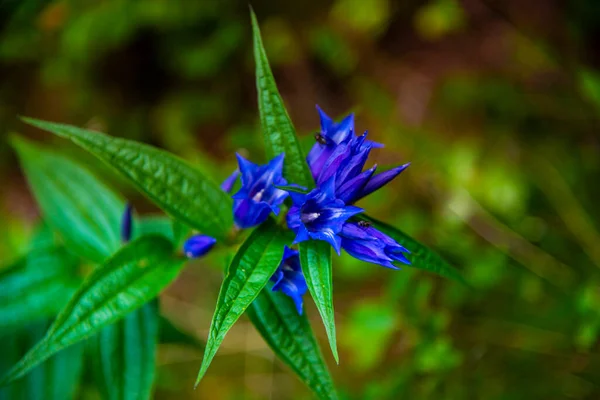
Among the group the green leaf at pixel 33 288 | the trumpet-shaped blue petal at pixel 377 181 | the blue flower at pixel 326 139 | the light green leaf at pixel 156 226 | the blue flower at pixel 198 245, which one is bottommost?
the green leaf at pixel 33 288

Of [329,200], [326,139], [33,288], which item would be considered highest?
[326,139]

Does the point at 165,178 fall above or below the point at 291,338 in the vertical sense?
above

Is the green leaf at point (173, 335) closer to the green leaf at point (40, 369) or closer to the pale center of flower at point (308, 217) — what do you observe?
the green leaf at point (40, 369)

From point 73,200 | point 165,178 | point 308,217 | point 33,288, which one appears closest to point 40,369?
point 33,288

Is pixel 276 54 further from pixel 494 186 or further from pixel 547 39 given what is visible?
pixel 547 39

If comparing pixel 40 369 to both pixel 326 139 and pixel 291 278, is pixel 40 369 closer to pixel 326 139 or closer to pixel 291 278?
→ pixel 291 278

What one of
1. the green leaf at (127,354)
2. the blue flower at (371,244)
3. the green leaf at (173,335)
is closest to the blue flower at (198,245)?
the green leaf at (127,354)

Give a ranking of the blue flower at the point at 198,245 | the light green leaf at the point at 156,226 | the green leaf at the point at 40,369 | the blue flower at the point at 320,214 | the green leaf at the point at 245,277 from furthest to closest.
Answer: the light green leaf at the point at 156,226
the green leaf at the point at 40,369
the blue flower at the point at 198,245
the blue flower at the point at 320,214
the green leaf at the point at 245,277
